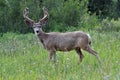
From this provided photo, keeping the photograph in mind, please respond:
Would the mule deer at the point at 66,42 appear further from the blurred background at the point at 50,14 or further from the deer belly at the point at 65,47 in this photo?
the blurred background at the point at 50,14

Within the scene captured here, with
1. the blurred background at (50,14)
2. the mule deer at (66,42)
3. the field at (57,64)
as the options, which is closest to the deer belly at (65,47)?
the mule deer at (66,42)

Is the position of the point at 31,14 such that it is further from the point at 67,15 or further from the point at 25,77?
the point at 25,77

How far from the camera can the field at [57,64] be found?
9273 mm

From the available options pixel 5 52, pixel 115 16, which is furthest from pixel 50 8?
pixel 115 16

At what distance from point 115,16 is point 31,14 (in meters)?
20.9

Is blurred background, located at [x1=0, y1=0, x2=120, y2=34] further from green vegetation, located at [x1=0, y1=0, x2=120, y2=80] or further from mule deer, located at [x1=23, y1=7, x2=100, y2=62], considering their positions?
mule deer, located at [x1=23, y1=7, x2=100, y2=62]

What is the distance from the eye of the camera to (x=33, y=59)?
12422 millimetres

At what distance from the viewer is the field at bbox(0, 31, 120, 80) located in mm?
9273

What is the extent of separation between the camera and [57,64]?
11086 mm

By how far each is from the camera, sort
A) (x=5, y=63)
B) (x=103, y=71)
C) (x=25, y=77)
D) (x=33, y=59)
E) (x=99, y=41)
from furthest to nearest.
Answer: (x=99, y=41), (x=33, y=59), (x=5, y=63), (x=103, y=71), (x=25, y=77)

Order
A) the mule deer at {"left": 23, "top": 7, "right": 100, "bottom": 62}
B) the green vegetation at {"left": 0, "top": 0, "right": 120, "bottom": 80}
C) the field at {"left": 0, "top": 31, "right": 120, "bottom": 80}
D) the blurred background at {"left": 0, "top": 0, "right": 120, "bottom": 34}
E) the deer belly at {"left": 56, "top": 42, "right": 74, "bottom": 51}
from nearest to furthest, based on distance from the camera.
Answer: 1. the field at {"left": 0, "top": 31, "right": 120, "bottom": 80}
2. the green vegetation at {"left": 0, "top": 0, "right": 120, "bottom": 80}
3. the mule deer at {"left": 23, "top": 7, "right": 100, "bottom": 62}
4. the deer belly at {"left": 56, "top": 42, "right": 74, "bottom": 51}
5. the blurred background at {"left": 0, "top": 0, "right": 120, "bottom": 34}

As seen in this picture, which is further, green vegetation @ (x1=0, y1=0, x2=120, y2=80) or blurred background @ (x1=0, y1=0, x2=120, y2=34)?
blurred background @ (x1=0, y1=0, x2=120, y2=34)

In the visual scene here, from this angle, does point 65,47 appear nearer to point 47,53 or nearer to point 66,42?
point 66,42

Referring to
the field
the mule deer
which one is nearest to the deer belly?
the mule deer
